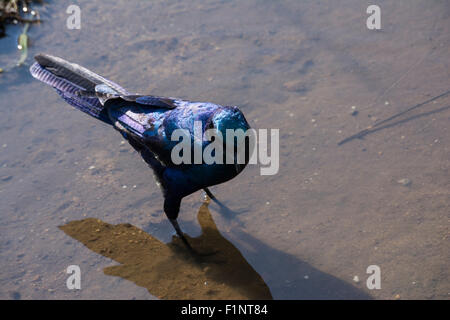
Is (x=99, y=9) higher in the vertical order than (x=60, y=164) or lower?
higher

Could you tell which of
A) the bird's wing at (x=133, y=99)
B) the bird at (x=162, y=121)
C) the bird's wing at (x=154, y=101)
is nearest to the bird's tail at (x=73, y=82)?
the bird at (x=162, y=121)

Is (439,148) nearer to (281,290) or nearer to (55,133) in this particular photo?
(281,290)

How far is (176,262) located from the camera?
4.71 meters

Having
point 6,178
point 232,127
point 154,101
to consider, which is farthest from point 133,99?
point 6,178

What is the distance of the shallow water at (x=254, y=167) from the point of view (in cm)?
449

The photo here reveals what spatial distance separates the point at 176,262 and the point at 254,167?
4.30 ft

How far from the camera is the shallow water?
4488mm

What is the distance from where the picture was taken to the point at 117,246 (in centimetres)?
488

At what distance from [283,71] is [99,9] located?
3.08 m

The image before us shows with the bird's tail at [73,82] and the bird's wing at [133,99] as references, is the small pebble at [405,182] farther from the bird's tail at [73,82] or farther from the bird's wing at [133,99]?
the bird's tail at [73,82]

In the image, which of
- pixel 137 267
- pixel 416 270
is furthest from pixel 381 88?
pixel 137 267

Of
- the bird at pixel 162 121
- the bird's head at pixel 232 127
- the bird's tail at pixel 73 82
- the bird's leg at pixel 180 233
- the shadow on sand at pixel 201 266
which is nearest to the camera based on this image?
the bird's head at pixel 232 127

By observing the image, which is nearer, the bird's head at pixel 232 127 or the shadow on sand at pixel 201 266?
the bird's head at pixel 232 127

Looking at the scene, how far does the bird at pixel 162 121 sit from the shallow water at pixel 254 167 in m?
0.56
